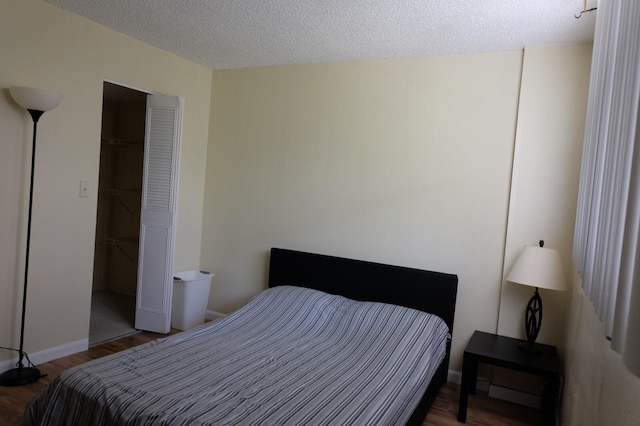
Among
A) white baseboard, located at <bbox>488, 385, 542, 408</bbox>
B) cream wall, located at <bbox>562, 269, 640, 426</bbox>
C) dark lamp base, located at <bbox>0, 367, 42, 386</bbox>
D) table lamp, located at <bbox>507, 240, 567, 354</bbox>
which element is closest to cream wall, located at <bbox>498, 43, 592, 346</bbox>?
table lamp, located at <bbox>507, 240, 567, 354</bbox>

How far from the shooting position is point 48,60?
2.93m

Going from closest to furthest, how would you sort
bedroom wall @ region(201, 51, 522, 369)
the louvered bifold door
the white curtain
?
the white curtain, bedroom wall @ region(201, 51, 522, 369), the louvered bifold door

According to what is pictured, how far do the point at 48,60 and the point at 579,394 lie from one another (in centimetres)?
358

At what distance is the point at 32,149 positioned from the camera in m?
2.83

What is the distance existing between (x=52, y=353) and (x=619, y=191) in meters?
3.54

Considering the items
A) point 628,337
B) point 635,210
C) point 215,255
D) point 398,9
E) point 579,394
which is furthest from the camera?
point 215,255

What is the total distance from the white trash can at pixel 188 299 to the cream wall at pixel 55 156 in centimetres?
76

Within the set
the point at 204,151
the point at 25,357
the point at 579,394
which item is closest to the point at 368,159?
the point at 204,151

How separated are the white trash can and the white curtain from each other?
10.7 ft

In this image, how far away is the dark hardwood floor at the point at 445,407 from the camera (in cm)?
250

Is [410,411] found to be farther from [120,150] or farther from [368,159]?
[120,150]

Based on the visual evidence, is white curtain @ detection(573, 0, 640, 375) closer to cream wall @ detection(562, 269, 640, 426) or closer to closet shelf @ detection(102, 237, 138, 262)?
cream wall @ detection(562, 269, 640, 426)

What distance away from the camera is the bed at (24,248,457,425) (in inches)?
73.5

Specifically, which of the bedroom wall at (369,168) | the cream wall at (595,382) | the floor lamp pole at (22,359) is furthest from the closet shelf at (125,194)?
the cream wall at (595,382)
